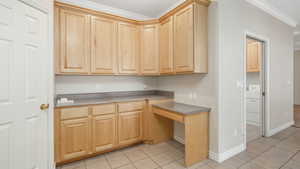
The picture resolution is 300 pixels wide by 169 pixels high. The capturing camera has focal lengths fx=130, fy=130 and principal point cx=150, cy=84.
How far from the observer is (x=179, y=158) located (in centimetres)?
218

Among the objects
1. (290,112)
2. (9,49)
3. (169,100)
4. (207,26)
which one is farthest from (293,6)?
(9,49)

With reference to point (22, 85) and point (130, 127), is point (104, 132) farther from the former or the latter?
point (22, 85)

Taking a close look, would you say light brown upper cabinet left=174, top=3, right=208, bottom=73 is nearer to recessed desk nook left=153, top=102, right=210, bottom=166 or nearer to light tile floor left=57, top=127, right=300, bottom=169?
recessed desk nook left=153, top=102, right=210, bottom=166

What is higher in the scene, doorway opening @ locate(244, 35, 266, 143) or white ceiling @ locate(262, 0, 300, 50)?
white ceiling @ locate(262, 0, 300, 50)

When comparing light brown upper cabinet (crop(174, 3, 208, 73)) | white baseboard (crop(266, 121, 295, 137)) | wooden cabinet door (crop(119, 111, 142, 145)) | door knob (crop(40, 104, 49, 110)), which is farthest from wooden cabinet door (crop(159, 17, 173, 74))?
white baseboard (crop(266, 121, 295, 137))

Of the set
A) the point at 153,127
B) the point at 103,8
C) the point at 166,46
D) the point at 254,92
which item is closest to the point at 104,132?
the point at 153,127

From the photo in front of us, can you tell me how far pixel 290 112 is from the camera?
367cm

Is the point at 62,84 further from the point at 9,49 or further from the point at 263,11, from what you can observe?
the point at 263,11

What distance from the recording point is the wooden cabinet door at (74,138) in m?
1.97

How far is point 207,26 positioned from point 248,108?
9.75 feet

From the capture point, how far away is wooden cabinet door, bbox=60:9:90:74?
216cm

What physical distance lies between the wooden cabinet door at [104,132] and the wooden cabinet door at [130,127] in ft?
0.43

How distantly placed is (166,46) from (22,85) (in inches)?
88.6

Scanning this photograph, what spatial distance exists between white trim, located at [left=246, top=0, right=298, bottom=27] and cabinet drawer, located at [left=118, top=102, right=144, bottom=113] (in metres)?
2.88
